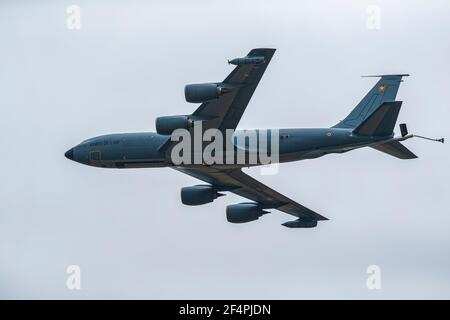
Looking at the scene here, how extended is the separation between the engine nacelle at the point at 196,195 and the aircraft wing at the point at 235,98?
26.7ft

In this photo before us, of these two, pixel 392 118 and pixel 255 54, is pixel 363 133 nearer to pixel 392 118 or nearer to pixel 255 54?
pixel 392 118

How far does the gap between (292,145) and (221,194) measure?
29.1ft

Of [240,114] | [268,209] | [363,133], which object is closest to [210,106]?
[240,114]

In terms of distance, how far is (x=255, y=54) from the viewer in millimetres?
59688

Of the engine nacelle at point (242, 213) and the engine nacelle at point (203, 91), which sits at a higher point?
the engine nacelle at point (203, 91)

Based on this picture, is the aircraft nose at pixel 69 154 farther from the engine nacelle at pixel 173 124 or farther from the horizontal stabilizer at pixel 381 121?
the horizontal stabilizer at pixel 381 121

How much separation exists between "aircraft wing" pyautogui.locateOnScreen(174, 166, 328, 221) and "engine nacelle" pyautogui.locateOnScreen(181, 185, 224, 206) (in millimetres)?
654

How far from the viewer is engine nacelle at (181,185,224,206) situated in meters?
72.1

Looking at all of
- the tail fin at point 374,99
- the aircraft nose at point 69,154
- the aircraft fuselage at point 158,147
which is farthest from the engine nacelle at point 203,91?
the aircraft nose at point 69,154

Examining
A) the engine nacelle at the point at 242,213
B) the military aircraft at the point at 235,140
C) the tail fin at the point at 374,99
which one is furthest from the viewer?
the engine nacelle at the point at 242,213

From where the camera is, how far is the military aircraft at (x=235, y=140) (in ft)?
201

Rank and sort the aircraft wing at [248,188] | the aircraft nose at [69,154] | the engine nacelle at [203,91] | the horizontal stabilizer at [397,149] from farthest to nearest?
the aircraft nose at [69,154] < the aircraft wing at [248,188] < the horizontal stabilizer at [397,149] < the engine nacelle at [203,91]

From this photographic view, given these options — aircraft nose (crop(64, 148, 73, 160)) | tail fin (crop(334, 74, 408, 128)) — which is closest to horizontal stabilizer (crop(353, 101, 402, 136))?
tail fin (crop(334, 74, 408, 128))

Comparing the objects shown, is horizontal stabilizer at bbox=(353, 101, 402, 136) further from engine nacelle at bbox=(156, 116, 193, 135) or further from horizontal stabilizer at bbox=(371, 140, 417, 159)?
engine nacelle at bbox=(156, 116, 193, 135)
